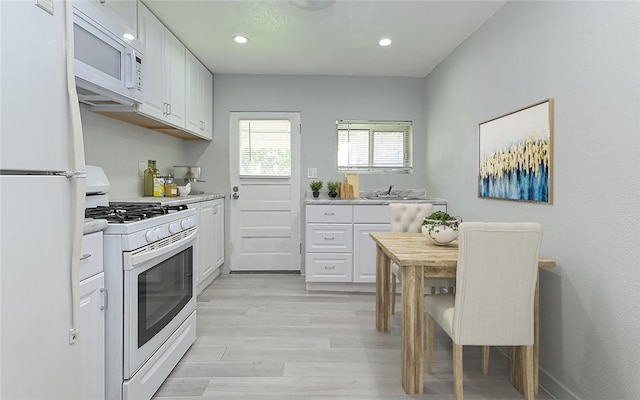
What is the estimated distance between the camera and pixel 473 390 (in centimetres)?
200

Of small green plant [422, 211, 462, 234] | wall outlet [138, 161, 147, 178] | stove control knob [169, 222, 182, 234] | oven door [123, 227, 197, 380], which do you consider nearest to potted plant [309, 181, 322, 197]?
wall outlet [138, 161, 147, 178]

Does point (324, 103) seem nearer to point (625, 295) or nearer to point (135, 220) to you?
point (135, 220)

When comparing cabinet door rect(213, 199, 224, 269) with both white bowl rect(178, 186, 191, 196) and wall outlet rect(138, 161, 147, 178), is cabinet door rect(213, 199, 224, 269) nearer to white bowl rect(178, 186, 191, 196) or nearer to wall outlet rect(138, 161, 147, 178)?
white bowl rect(178, 186, 191, 196)

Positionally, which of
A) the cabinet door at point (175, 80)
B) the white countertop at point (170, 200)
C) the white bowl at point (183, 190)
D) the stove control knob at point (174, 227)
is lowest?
the stove control knob at point (174, 227)

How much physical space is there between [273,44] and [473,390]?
312 cm

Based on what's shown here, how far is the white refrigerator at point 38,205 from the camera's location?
1023 millimetres

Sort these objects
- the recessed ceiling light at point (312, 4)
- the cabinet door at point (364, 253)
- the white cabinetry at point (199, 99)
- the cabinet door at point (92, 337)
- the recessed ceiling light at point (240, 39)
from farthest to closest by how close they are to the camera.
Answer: the cabinet door at point (364, 253)
the white cabinetry at point (199, 99)
the recessed ceiling light at point (240, 39)
the recessed ceiling light at point (312, 4)
the cabinet door at point (92, 337)

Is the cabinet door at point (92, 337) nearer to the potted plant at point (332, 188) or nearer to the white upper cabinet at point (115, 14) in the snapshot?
the white upper cabinet at point (115, 14)

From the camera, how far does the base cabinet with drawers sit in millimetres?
3748

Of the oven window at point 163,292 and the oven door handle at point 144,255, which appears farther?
the oven window at point 163,292

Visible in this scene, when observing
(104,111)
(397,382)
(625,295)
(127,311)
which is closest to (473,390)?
(397,382)

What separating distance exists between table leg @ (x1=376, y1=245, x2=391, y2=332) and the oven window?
1.38 metres

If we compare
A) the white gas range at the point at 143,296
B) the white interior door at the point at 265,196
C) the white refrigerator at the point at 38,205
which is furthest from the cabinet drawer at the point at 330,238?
the white refrigerator at the point at 38,205

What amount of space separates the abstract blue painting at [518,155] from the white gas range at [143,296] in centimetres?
215
